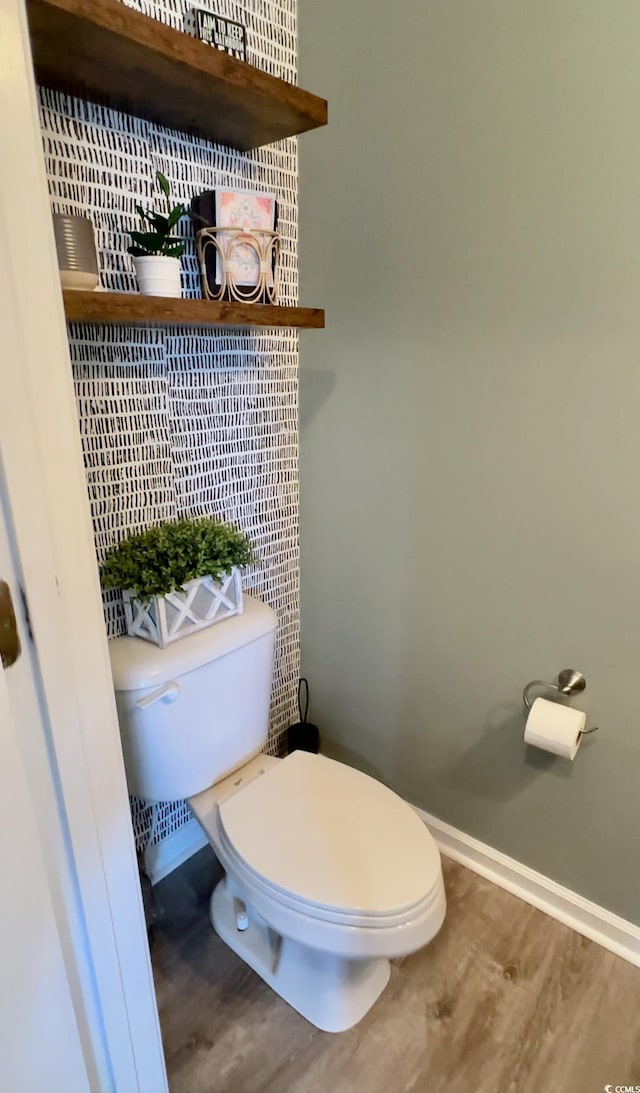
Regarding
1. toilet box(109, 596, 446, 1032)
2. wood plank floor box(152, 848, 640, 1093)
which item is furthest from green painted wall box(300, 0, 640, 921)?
toilet box(109, 596, 446, 1032)

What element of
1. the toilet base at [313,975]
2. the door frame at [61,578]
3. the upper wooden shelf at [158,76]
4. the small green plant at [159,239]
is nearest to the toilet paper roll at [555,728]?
the toilet base at [313,975]

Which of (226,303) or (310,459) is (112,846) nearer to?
(226,303)

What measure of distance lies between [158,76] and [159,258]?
292mm

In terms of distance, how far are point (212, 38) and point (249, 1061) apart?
6.95ft

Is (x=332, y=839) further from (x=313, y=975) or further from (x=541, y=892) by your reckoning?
(x=541, y=892)

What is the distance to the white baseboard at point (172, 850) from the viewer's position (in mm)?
1614

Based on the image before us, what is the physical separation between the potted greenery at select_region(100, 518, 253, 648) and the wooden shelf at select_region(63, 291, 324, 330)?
17.7 inches

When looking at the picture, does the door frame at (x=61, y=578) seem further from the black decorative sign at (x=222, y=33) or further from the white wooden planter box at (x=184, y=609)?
the black decorative sign at (x=222, y=33)

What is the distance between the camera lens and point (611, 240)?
112 cm

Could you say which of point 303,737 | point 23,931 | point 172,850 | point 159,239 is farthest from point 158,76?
point 172,850

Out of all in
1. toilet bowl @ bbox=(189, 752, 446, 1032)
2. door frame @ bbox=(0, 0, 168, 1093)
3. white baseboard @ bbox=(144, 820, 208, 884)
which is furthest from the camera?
white baseboard @ bbox=(144, 820, 208, 884)

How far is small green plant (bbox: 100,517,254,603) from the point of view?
1239 mm

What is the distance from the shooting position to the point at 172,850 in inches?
65.7

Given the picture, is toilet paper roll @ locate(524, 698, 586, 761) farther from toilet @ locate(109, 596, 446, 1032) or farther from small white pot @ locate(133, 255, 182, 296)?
small white pot @ locate(133, 255, 182, 296)
